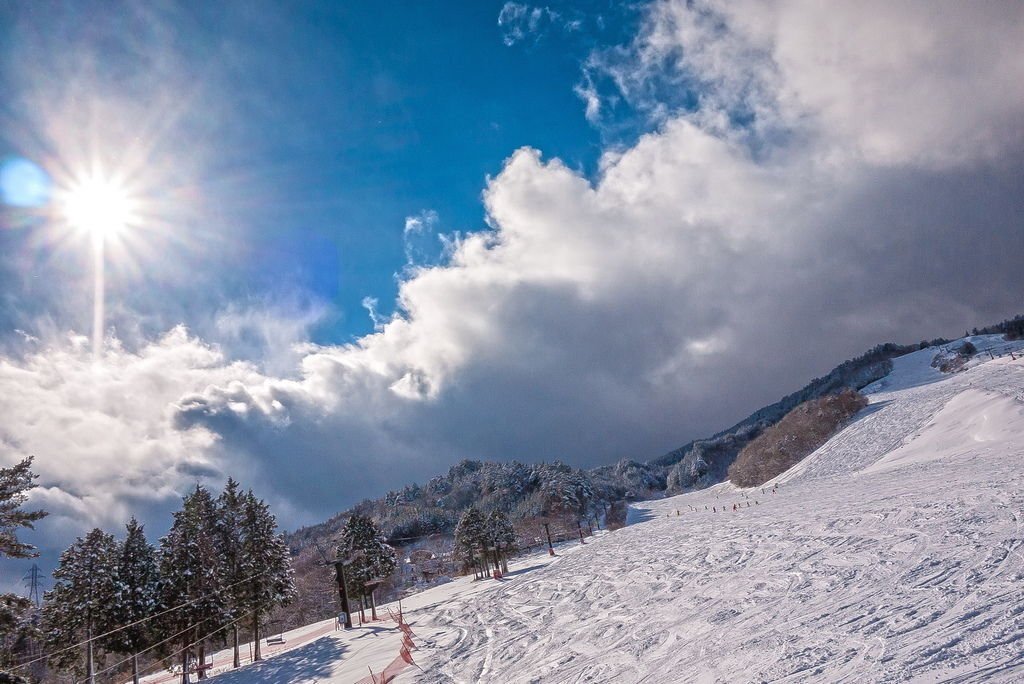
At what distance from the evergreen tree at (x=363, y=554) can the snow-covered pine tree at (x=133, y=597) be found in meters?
16.7

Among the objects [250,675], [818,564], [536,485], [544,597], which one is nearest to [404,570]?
[536,485]

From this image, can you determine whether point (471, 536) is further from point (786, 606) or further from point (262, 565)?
point (786, 606)

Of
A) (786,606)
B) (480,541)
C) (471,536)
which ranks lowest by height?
(786,606)

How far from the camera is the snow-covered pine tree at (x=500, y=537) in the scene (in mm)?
62500

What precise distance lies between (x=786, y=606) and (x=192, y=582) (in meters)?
42.8

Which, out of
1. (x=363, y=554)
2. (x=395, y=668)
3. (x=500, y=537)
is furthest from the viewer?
(x=500, y=537)

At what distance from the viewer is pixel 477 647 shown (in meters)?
18.8

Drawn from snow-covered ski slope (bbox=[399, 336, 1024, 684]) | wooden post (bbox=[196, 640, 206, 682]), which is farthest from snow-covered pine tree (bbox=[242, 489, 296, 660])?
snow-covered ski slope (bbox=[399, 336, 1024, 684])

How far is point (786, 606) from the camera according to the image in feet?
42.7

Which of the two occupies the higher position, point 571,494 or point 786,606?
point 571,494

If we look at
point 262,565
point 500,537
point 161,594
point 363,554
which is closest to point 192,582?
point 161,594

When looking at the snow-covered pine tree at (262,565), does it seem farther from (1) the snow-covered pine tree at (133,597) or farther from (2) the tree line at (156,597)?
(1) the snow-covered pine tree at (133,597)

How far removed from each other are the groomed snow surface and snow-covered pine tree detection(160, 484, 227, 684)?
5992 millimetres

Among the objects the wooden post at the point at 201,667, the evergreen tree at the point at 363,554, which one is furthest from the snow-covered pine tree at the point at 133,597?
the evergreen tree at the point at 363,554
